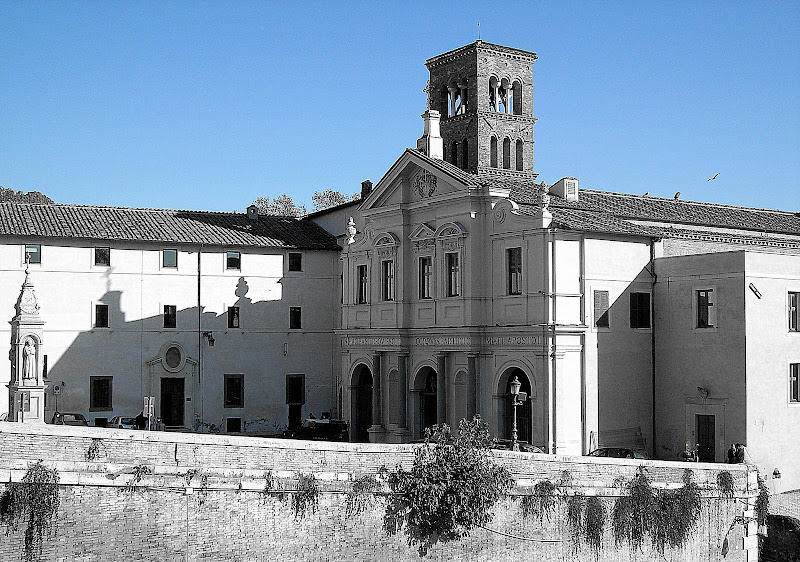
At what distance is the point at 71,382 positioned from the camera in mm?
40125

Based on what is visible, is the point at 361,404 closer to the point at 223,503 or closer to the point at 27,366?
the point at 27,366

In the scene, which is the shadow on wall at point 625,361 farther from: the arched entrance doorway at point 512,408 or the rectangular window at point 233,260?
the rectangular window at point 233,260

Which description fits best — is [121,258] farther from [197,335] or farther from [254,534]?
[254,534]

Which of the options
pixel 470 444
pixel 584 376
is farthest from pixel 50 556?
pixel 584 376

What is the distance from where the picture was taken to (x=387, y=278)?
37781 mm

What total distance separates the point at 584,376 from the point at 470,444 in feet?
31.4

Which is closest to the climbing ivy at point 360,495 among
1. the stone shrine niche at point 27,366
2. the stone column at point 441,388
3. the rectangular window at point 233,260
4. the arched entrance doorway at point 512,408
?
the stone shrine niche at point 27,366

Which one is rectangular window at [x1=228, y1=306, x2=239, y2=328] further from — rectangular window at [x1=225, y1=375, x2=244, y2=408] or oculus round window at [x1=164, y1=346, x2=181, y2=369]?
oculus round window at [x1=164, y1=346, x2=181, y2=369]

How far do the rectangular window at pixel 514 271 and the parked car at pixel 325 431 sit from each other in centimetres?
1056

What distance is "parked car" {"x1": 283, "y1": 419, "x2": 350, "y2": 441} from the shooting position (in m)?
39.8

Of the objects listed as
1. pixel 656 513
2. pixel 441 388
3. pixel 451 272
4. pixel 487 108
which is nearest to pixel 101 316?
pixel 441 388

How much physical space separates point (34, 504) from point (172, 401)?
23.0 m

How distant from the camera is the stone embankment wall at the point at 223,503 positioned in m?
19.7

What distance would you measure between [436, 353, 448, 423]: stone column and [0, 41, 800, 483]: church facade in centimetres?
8
